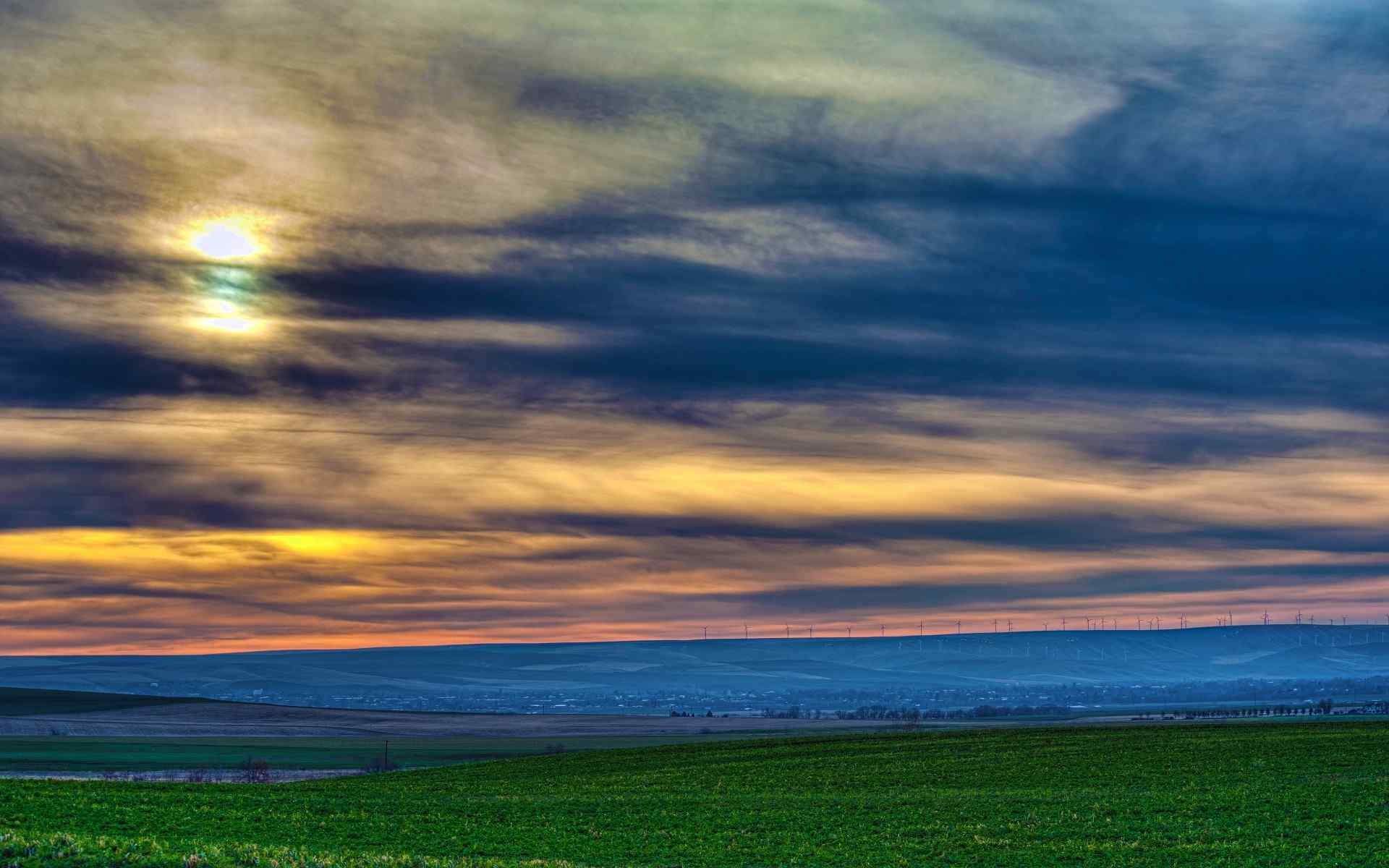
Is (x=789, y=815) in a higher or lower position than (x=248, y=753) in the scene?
higher

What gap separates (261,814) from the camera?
178 ft

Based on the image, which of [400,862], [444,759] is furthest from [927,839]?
[444,759]

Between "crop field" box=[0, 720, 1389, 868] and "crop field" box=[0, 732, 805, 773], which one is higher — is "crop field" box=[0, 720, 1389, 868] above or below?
above

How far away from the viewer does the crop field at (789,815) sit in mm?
42812

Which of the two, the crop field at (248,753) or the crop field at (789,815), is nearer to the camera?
the crop field at (789,815)

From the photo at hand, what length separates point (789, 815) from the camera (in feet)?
184

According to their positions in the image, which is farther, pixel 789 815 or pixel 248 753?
pixel 248 753

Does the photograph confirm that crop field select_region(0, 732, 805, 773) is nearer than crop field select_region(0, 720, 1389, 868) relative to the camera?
No

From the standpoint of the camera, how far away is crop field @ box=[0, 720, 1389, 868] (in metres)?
42.8

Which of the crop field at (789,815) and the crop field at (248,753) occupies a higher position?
the crop field at (789,815)

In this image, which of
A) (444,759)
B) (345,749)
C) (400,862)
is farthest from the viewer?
(345,749)

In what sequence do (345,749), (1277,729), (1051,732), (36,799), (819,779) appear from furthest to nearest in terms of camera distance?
(345,749), (1051,732), (1277,729), (819,779), (36,799)

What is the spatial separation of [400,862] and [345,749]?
16453 centimetres

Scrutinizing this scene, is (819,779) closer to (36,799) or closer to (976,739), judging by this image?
(976,739)
